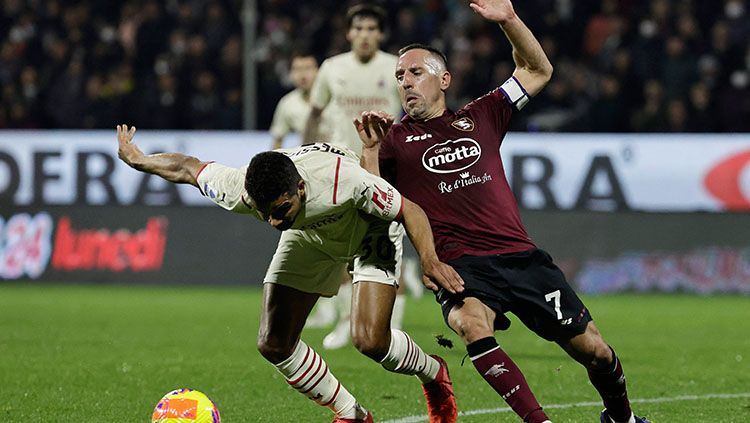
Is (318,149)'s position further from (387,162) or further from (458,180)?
(458,180)

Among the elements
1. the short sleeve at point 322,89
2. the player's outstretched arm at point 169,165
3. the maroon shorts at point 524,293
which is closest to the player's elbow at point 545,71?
the maroon shorts at point 524,293

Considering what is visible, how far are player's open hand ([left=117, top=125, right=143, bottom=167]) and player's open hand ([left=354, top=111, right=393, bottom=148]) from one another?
111 centimetres

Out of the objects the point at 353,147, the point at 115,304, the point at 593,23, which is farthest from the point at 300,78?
the point at 593,23

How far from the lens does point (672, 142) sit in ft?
52.0

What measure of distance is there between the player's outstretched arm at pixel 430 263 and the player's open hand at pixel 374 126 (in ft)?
1.70

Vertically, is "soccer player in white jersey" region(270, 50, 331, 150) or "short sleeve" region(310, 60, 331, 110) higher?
"short sleeve" region(310, 60, 331, 110)

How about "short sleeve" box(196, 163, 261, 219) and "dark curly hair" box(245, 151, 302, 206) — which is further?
"short sleeve" box(196, 163, 261, 219)

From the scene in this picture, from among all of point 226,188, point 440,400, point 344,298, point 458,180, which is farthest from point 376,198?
point 344,298

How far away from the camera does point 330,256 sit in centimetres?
681

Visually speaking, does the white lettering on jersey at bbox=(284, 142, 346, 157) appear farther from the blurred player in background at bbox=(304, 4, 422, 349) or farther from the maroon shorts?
the blurred player in background at bbox=(304, 4, 422, 349)

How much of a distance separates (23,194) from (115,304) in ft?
8.47

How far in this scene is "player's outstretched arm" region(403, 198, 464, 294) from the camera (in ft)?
20.1

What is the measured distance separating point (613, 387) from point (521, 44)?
178 cm

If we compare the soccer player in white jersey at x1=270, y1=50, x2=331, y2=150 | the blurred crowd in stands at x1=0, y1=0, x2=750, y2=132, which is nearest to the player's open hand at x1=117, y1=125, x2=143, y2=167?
the soccer player in white jersey at x1=270, y1=50, x2=331, y2=150
